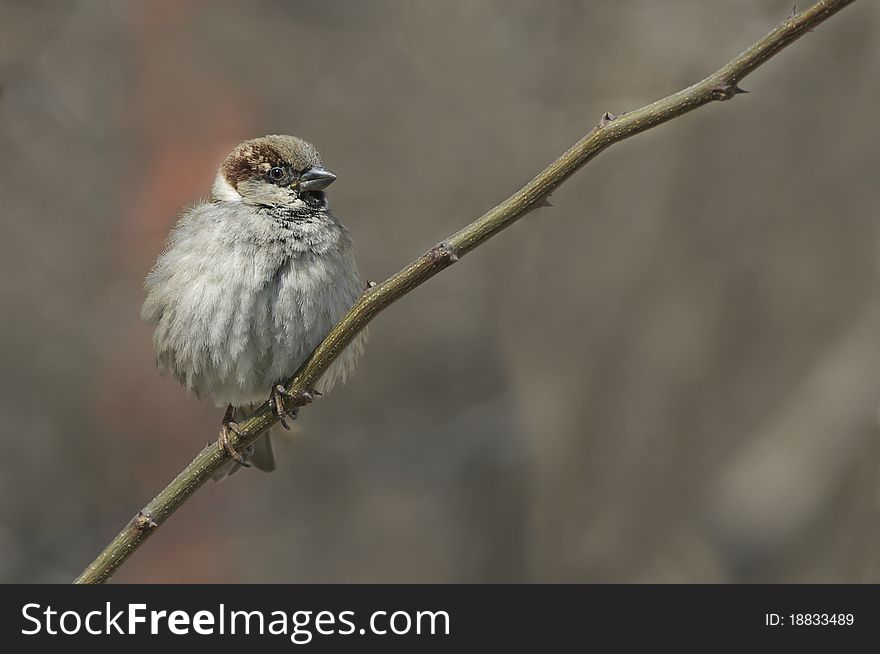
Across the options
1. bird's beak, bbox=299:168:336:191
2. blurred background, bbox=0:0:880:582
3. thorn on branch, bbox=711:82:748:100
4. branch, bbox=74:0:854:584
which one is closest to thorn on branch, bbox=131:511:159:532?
branch, bbox=74:0:854:584

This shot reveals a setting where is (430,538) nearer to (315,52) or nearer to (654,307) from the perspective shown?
(654,307)

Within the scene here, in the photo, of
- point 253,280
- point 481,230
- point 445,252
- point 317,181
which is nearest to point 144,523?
point 253,280

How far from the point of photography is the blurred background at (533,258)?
6.45 m

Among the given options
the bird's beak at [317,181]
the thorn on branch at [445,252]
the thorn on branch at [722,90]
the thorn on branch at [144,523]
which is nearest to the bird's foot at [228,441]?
the thorn on branch at [144,523]

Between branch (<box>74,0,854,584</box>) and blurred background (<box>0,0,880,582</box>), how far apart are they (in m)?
3.35

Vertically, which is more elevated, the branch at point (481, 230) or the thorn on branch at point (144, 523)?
the branch at point (481, 230)

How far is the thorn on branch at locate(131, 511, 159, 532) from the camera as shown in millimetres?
3189

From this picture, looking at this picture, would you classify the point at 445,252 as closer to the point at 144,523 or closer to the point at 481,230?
the point at 481,230

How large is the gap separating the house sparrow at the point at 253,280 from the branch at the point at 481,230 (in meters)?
0.38

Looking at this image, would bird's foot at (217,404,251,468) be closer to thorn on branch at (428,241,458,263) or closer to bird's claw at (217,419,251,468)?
bird's claw at (217,419,251,468)

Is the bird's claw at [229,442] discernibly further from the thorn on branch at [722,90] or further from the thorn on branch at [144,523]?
the thorn on branch at [722,90]

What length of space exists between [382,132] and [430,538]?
272 cm

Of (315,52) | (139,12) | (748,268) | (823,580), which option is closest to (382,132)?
(315,52)

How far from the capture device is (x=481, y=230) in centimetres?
276
